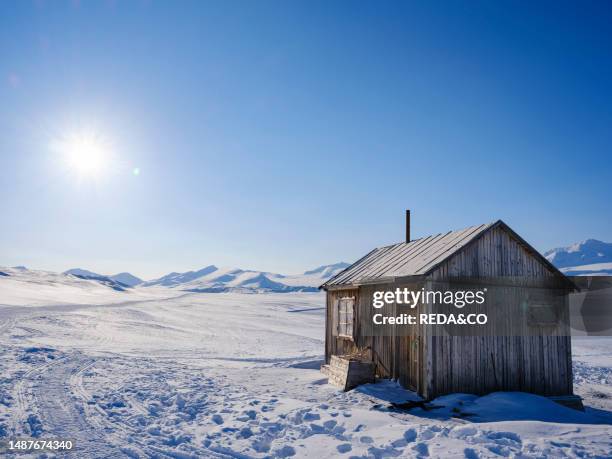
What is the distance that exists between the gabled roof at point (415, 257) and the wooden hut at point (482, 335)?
54 millimetres

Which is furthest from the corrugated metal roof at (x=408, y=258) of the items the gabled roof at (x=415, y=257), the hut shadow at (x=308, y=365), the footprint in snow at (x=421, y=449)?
the footprint in snow at (x=421, y=449)

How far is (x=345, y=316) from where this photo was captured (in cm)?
1591

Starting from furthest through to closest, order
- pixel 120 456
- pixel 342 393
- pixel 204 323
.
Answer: pixel 204 323 → pixel 342 393 → pixel 120 456

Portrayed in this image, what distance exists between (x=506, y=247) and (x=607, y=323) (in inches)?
1438

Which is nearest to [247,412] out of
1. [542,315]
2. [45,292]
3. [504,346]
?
[504,346]

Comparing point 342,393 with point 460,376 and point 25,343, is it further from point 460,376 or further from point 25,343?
point 25,343

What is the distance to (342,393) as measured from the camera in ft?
40.9

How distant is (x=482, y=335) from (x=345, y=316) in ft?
16.0

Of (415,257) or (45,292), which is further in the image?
(45,292)

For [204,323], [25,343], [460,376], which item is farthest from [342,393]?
[204,323]

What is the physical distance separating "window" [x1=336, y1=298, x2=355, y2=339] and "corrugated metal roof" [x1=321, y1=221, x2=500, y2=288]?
701 mm

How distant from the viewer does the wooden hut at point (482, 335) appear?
12.1 meters

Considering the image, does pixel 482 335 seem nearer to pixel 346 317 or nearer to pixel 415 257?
pixel 415 257

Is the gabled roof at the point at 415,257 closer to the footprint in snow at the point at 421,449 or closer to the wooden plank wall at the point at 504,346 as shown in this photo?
the wooden plank wall at the point at 504,346
